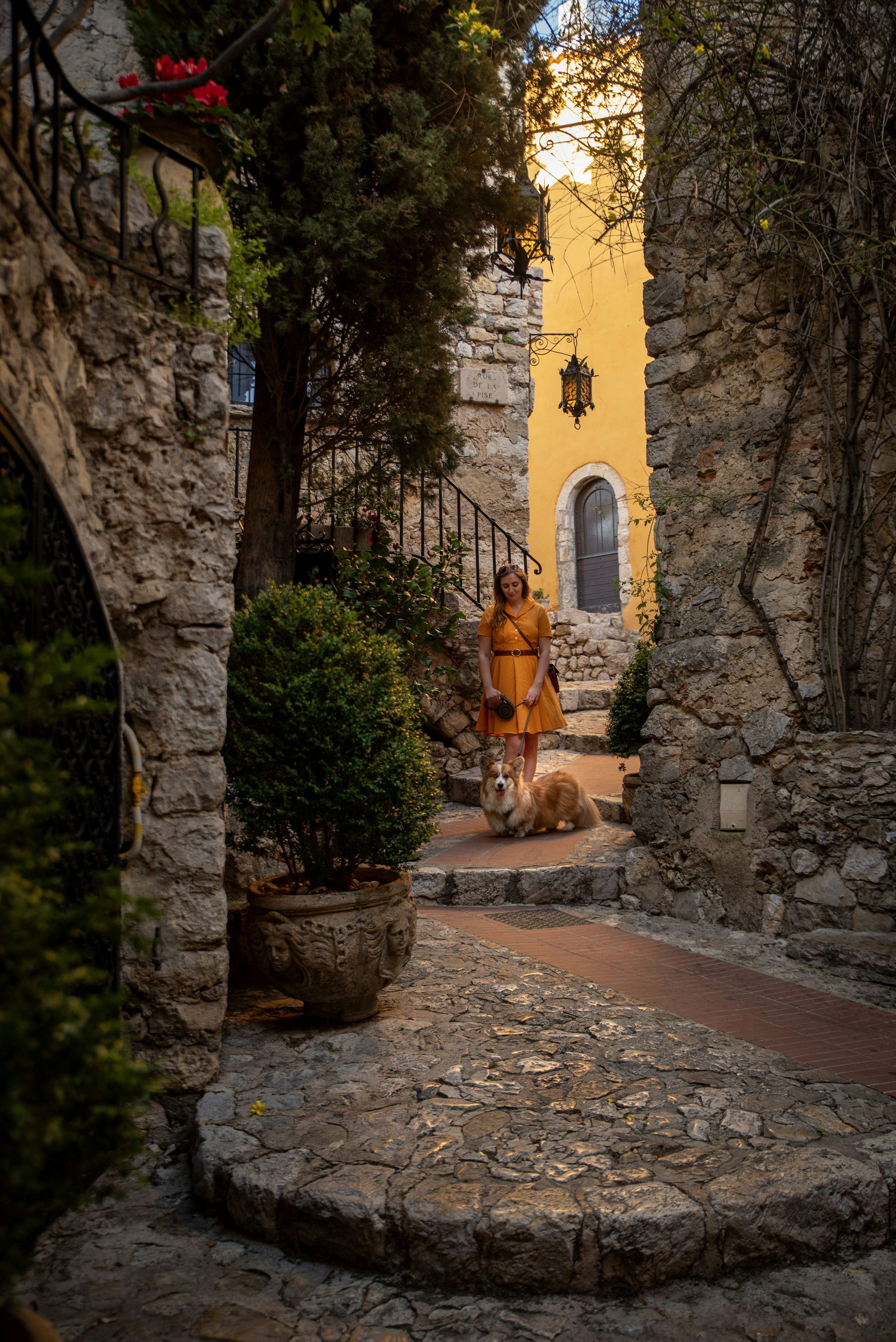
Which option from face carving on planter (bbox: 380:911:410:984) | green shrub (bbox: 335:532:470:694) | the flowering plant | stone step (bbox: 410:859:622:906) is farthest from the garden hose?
green shrub (bbox: 335:532:470:694)

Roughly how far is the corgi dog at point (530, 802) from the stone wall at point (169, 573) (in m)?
3.73

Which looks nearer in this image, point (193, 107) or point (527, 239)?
point (193, 107)

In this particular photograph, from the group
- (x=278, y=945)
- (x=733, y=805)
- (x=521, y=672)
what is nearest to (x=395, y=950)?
(x=278, y=945)

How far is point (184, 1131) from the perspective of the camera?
3064mm

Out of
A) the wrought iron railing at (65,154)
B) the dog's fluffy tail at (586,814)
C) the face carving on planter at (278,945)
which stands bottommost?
the face carving on planter at (278,945)

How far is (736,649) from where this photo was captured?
5.35 meters

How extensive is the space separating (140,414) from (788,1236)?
302 cm

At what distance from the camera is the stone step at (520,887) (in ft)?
19.2

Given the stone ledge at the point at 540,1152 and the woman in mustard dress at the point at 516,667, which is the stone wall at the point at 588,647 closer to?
the woman in mustard dress at the point at 516,667

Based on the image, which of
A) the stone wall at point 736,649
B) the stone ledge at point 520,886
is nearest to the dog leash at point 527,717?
the stone ledge at point 520,886

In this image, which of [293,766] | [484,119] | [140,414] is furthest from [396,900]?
[484,119]

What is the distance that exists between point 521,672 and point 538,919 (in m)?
2.09

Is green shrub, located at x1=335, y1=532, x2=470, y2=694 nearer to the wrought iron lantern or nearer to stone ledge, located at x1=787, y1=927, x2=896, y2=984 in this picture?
the wrought iron lantern

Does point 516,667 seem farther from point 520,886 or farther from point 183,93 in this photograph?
point 183,93
